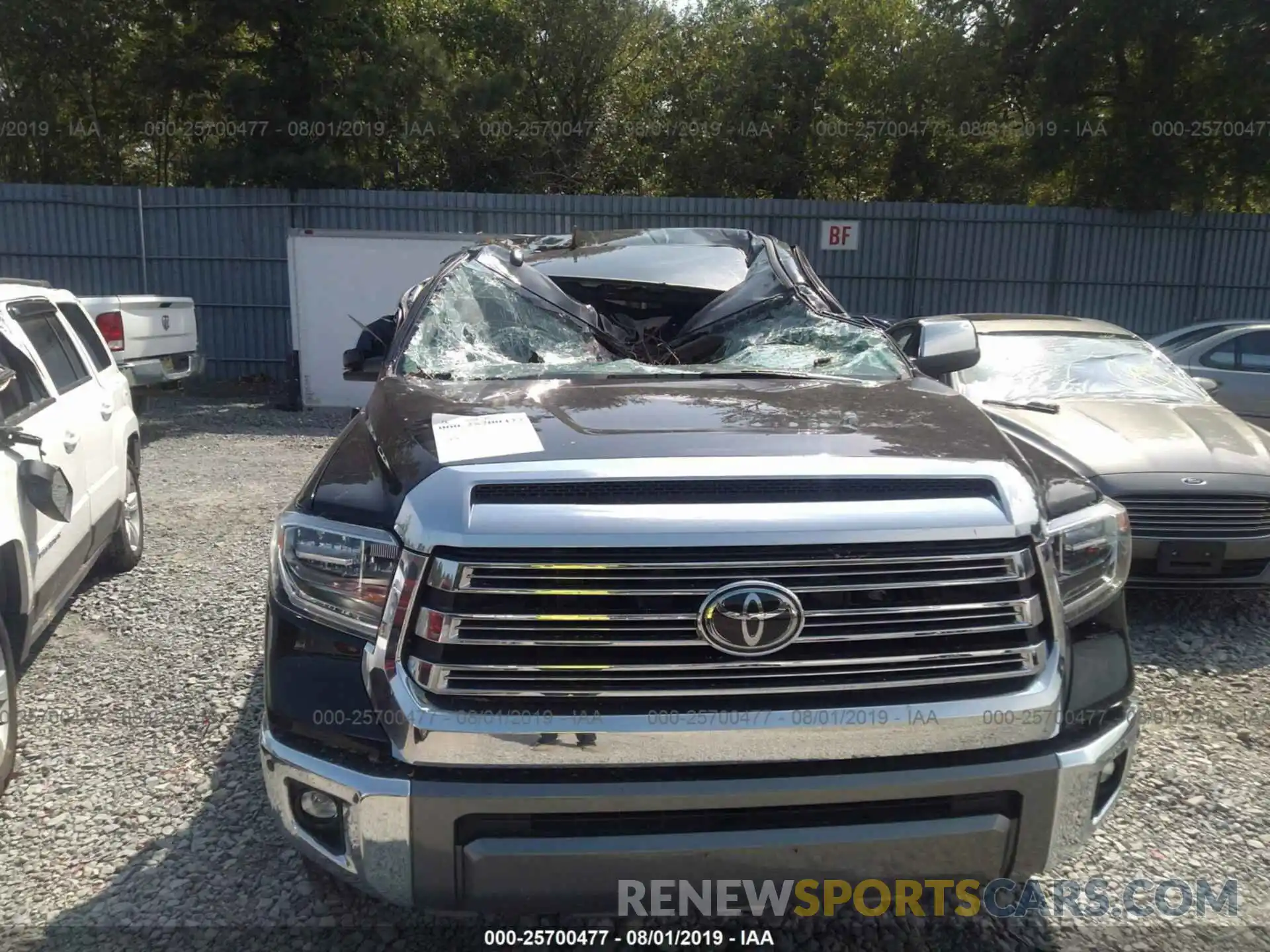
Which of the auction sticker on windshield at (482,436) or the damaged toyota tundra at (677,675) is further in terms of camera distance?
the auction sticker on windshield at (482,436)

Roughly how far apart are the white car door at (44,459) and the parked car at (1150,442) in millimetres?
3638

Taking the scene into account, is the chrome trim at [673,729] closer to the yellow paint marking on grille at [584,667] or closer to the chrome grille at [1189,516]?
the yellow paint marking on grille at [584,667]

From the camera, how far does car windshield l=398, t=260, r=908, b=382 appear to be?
342 centimetres

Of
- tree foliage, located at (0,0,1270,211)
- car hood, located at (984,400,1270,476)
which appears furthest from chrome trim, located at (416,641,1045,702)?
tree foliage, located at (0,0,1270,211)

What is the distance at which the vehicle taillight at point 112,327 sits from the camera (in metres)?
8.73

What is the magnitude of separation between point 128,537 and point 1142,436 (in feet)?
19.2

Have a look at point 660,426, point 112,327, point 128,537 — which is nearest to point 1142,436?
point 660,426

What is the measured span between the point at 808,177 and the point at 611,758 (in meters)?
18.6

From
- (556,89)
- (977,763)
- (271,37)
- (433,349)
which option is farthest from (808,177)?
(977,763)

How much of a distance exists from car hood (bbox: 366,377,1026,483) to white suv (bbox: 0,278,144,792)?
1600 millimetres

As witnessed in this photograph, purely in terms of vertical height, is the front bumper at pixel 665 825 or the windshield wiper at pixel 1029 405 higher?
the windshield wiper at pixel 1029 405

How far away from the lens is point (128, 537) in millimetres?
5656

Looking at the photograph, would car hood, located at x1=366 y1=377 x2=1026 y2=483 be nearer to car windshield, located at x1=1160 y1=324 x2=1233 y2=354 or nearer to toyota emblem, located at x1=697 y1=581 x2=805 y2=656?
toyota emblem, located at x1=697 y1=581 x2=805 y2=656

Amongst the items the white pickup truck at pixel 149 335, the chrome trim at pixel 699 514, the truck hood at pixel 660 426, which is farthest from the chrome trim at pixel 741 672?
the white pickup truck at pixel 149 335
